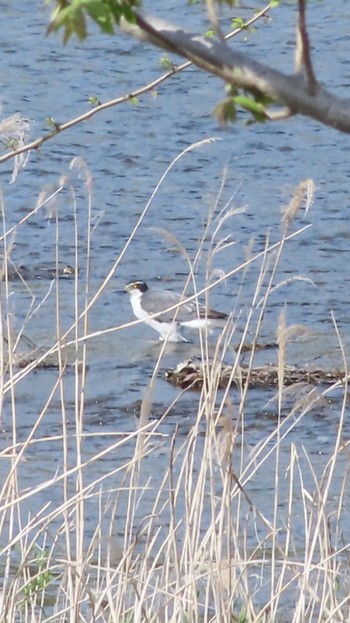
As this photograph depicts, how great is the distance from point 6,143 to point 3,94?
38.5 ft

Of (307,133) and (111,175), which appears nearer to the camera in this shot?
(111,175)

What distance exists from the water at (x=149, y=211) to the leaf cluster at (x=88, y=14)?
3.96m

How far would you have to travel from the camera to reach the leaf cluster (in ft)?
5.22

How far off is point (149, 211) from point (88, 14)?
33.5ft

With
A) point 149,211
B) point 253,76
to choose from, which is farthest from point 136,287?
point 253,76

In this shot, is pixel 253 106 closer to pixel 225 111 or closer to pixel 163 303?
pixel 225 111

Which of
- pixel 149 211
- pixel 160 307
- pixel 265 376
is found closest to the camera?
pixel 265 376

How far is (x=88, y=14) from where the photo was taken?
1586 mm

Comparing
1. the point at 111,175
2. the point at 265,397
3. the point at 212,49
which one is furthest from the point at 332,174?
the point at 212,49

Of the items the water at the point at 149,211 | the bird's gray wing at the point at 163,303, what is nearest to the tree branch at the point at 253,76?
the water at the point at 149,211

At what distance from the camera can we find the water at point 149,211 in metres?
7.64

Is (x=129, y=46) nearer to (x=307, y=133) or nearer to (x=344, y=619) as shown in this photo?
(x=307, y=133)

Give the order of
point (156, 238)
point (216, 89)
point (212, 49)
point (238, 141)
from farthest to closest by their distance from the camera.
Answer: point (216, 89) → point (238, 141) → point (156, 238) → point (212, 49)

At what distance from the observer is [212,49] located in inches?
61.8
